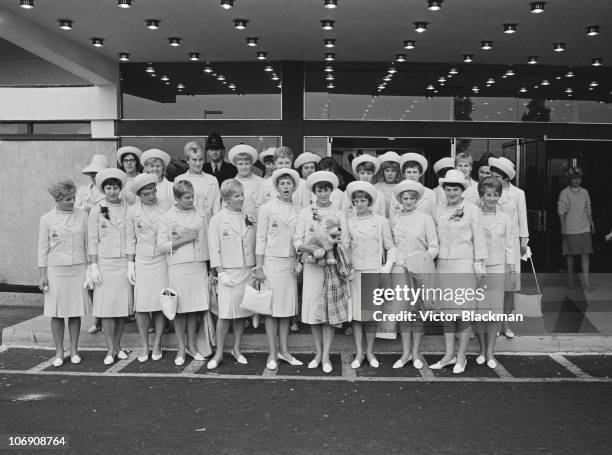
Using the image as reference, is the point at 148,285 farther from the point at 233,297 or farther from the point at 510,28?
the point at 510,28


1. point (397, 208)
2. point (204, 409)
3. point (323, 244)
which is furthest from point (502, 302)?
point (204, 409)

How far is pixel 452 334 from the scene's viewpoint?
21.5 feet

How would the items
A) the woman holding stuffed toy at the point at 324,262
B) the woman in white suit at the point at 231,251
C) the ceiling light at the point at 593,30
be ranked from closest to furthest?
the woman holding stuffed toy at the point at 324,262, the woman in white suit at the point at 231,251, the ceiling light at the point at 593,30

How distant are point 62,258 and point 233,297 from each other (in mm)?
1679

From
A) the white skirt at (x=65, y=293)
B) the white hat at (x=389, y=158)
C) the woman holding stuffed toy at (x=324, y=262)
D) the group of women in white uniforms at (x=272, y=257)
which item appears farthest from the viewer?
the white hat at (x=389, y=158)

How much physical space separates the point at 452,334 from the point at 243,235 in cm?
219

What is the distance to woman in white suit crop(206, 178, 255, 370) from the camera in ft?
21.2

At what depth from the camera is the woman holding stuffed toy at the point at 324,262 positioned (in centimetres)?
623

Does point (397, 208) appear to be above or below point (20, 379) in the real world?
above

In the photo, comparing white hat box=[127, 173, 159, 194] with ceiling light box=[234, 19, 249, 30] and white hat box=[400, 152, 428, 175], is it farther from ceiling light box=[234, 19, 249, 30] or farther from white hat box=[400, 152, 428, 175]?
ceiling light box=[234, 19, 249, 30]

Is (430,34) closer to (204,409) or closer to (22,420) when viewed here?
(204,409)

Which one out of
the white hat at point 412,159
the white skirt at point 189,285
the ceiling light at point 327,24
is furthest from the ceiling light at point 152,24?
the white hat at point 412,159

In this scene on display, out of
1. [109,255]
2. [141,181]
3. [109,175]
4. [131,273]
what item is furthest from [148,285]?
[109,175]

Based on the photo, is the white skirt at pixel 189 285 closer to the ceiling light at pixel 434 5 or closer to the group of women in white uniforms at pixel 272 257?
the group of women in white uniforms at pixel 272 257
